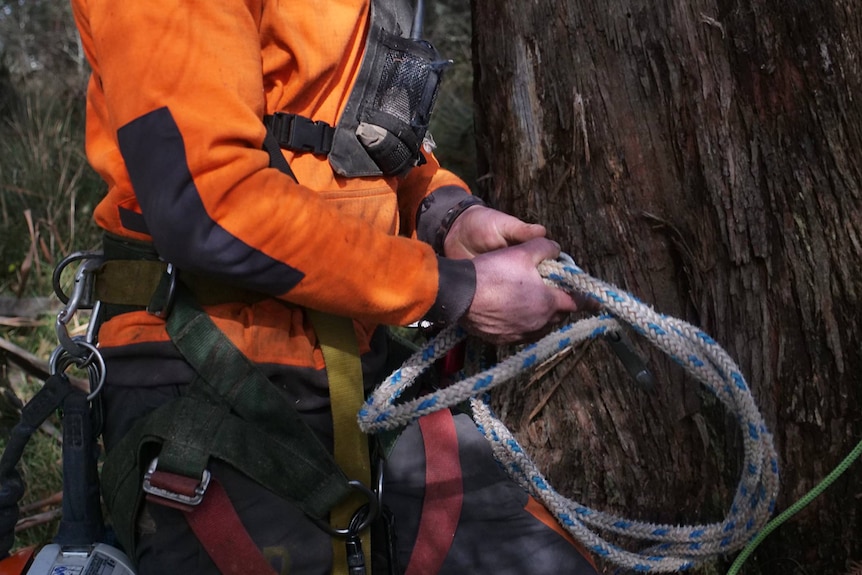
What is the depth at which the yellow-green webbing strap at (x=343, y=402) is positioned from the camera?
1.66 meters

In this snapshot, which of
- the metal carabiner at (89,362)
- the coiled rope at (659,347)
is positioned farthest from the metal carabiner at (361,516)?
the metal carabiner at (89,362)

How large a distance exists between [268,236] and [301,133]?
279 millimetres

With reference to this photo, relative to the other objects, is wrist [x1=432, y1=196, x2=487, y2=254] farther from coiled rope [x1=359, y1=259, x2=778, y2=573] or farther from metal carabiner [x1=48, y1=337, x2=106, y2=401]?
metal carabiner [x1=48, y1=337, x2=106, y2=401]

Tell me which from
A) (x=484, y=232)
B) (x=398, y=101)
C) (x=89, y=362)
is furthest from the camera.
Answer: (x=484, y=232)

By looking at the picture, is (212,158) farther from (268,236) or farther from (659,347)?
(659,347)

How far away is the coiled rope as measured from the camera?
5.48ft

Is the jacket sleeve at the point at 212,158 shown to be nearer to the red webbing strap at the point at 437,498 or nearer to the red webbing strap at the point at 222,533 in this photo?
the red webbing strap at the point at 222,533

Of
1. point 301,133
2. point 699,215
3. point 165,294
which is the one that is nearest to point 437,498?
point 165,294

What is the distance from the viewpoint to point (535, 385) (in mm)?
Answer: 2605

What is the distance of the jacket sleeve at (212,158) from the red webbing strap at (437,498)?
0.56 metres

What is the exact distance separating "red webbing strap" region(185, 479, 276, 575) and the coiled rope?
31 centimetres

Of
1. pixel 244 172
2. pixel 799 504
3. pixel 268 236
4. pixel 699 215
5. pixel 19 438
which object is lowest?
pixel 799 504

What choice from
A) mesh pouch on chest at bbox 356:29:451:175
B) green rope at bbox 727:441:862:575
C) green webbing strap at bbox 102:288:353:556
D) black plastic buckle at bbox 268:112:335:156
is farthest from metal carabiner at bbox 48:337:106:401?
green rope at bbox 727:441:862:575

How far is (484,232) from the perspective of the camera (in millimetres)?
2010
